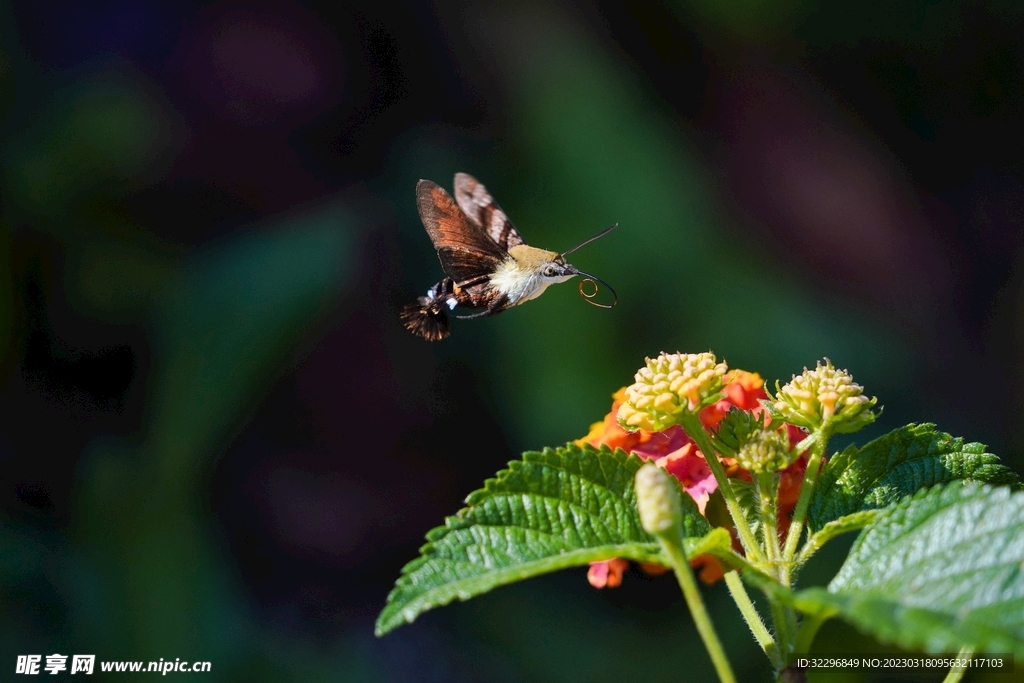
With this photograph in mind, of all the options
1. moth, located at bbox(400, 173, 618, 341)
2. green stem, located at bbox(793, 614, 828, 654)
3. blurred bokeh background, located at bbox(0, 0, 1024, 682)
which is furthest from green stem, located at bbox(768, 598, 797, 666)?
blurred bokeh background, located at bbox(0, 0, 1024, 682)

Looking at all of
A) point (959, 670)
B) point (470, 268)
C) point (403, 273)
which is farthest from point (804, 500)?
point (403, 273)

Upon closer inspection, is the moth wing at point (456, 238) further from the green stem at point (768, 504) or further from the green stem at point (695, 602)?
the green stem at point (695, 602)

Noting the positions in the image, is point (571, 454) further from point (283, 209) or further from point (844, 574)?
point (283, 209)

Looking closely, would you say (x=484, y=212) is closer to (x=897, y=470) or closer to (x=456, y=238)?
(x=456, y=238)

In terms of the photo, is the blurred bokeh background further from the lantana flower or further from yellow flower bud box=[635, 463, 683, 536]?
yellow flower bud box=[635, 463, 683, 536]

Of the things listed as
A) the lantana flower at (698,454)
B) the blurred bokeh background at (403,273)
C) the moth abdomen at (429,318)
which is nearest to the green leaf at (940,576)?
the lantana flower at (698,454)
